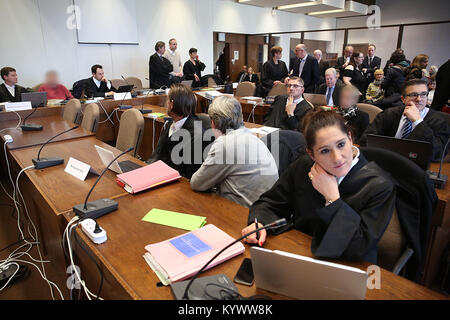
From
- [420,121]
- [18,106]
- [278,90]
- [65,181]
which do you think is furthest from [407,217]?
[278,90]

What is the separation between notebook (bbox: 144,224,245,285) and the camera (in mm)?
981

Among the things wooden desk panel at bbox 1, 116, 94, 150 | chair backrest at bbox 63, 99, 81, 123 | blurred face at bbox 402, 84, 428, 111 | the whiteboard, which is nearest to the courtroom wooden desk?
wooden desk panel at bbox 1, 116, 94, 150

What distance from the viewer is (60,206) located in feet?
4.88

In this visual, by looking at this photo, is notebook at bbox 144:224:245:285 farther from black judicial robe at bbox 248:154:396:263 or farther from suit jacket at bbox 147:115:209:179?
suit jacket at bbox 147:115:209:179

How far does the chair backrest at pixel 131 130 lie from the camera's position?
2.65m

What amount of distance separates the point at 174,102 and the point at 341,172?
1505mm

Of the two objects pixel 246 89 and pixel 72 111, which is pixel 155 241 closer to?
pixel 72 111

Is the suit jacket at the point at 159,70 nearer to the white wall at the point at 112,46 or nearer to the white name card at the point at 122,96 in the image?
the white wall at the point at 112,46

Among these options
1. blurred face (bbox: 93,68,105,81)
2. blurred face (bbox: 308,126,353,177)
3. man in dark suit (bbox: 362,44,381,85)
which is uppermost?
man in dark suit (bbox: 362,44,381,85)

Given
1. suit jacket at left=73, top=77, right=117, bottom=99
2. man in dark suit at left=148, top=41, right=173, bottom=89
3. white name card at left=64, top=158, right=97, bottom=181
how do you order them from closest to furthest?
white name card at left=64, top=158, right=97, bottom=181, suit jacket at left=73, top=77, right=117, bottom=99, man in dark suit at left=148, top=41, right=173, bottom=89

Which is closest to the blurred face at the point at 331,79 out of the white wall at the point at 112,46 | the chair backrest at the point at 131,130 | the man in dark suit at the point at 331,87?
the man in dark suit at the point at 331,87

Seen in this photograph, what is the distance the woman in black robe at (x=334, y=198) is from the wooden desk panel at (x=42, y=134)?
218 centimetres

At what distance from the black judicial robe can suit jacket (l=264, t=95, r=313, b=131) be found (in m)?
2.24
